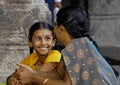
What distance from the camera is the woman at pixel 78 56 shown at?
2814mm

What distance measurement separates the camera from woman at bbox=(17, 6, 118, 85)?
9.23ft

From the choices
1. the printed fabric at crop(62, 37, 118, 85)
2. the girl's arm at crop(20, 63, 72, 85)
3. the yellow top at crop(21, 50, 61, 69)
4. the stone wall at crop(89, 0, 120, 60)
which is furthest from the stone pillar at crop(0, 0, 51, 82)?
the stone wall at crop(89, 0, 120, 60)

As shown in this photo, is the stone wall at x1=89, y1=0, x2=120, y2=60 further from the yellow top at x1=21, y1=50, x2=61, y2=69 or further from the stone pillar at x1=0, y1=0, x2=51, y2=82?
the yellow top at x1=21, y1=50, x2=61, y2=69

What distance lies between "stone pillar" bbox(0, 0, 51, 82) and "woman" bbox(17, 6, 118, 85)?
2.38 metres

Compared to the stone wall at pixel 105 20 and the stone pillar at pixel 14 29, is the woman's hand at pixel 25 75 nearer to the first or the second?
the stone pillar at pixel 14 29

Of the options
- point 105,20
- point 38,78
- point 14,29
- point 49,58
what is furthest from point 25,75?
point 105,20

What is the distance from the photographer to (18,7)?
5422 millimetres

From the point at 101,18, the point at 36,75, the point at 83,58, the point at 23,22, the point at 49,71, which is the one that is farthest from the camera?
the point at 101,18

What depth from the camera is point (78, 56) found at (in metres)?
2.85

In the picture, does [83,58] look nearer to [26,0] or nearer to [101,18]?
[26,0]

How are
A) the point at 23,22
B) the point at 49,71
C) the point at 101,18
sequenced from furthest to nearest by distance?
1. the point at 101,18
2. the point at 23,22
3. the point at 49,71

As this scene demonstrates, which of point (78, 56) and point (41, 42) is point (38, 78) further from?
point (41, 42)

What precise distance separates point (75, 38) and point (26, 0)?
2.64 meters

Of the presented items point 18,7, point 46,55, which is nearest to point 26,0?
point 18,7
